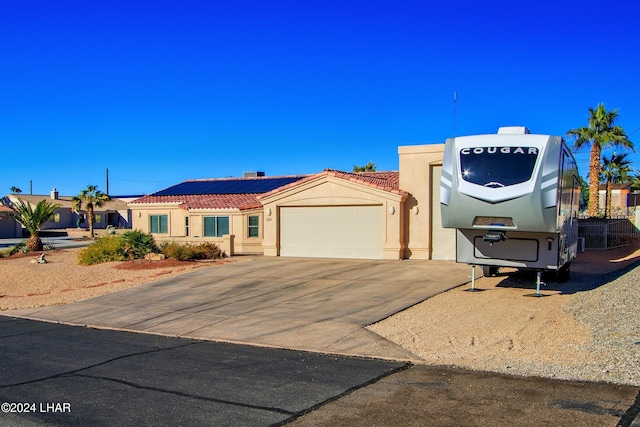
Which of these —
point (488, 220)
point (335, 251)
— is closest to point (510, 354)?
point (488, 220)

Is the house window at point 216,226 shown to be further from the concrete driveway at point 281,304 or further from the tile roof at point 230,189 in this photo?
the concrete driveway at point 281,304

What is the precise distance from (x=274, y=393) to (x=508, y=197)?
7.19 metres

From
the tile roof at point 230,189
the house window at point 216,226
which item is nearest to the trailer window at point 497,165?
the tile roof at point 230,189

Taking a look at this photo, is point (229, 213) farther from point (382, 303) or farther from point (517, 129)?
point (517, 129)

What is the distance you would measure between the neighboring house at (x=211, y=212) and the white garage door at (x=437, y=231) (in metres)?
9.21

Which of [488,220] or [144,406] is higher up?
[488,220]

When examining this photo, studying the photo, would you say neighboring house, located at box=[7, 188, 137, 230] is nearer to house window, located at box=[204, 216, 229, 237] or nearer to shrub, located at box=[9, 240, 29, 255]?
shrub, located at box=[9, 240, 29, 255]

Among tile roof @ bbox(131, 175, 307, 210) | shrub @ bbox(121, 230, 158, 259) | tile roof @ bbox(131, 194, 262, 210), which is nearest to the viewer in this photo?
shrub @ bbox(121, 230, 158, 259)

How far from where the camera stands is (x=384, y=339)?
33.9ft

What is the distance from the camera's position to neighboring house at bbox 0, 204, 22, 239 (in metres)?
56.5

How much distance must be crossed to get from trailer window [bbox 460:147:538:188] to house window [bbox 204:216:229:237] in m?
18.2

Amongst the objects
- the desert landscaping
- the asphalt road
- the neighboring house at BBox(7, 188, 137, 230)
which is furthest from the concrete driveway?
the neighboring house at BBox(7, 188, 137, 230)

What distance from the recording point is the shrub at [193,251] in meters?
24.3

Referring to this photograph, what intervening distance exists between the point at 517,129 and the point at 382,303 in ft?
16.9
